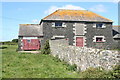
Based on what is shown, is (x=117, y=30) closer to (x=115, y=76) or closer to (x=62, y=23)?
(x=62, y=23)

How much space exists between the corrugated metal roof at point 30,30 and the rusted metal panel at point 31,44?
0.98 metres

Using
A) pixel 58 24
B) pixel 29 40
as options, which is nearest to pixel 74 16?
pixel 58 24

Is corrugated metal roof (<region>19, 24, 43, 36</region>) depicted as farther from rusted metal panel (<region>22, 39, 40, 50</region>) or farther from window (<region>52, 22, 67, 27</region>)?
window (<region>52, 22, 67, 27</region>)

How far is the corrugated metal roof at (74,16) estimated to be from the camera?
26.5 m

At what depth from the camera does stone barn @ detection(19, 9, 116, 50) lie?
84.8ft

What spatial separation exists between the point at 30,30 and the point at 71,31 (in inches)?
256

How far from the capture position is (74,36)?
2673cm

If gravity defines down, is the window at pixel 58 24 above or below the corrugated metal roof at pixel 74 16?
below

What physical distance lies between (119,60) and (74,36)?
→ 20136mm

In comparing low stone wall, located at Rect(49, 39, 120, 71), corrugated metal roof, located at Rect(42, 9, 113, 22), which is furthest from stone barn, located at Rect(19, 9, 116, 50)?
low stone wall, located at Rect(49, 39, 120, 71)

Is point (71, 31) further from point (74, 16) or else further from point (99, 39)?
point (99, 39)

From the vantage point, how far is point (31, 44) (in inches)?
1019

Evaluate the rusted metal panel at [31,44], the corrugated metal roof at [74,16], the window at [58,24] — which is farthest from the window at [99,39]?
the rusted metal panel at [31,44]

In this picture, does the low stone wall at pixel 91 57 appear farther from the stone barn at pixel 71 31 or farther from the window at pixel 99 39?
the window at pixel 99 39
